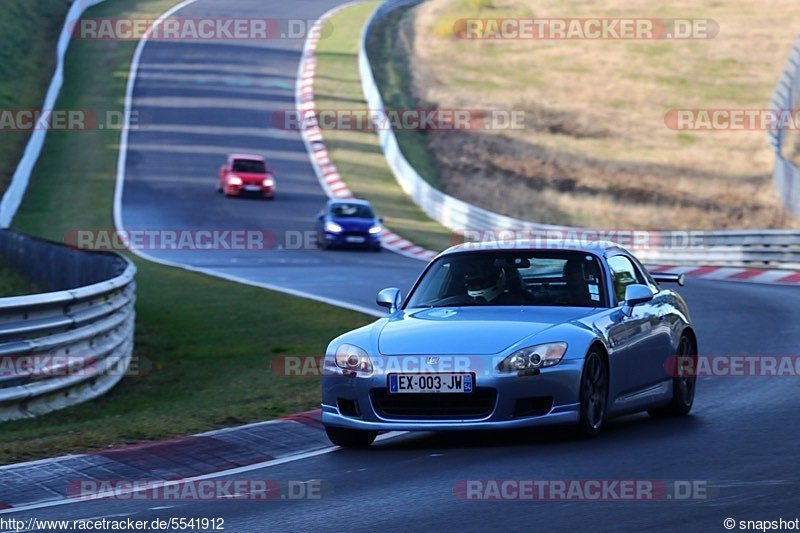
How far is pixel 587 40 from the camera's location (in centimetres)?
6938

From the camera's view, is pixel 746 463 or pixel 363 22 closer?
pixel 746 463

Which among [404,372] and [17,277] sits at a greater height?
[404,372]

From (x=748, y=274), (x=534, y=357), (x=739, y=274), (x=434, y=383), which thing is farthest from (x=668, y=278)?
(x=739, y=274)

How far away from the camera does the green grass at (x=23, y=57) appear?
46312mm

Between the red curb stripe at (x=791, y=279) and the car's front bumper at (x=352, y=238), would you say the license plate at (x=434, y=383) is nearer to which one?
the red curb stripe at (x=791, y=279)

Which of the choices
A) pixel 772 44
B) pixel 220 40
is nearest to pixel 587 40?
pixel 772 44

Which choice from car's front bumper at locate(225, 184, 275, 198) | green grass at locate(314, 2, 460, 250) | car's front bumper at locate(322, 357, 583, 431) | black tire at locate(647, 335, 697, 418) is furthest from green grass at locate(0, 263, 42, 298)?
car's front bumper at locate(225, 184, 275, 198)

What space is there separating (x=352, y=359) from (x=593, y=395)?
1636 millimetres

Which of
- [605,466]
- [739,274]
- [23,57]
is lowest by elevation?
[739,274]

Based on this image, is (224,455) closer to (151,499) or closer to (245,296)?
(151,499)

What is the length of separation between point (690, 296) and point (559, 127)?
29.9 meters

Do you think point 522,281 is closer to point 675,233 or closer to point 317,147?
point 675,233

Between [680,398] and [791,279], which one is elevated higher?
[680,398]

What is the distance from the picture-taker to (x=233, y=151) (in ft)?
161
